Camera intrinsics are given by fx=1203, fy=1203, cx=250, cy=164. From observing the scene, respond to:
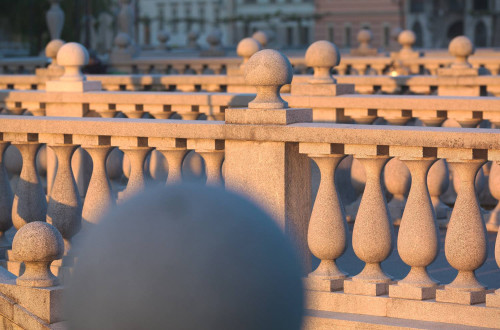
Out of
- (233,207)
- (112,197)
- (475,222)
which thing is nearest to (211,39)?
(112,197)

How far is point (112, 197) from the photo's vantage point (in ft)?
25.6

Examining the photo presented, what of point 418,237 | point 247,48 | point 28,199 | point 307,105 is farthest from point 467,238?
point 247,48

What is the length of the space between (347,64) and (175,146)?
43.6ft

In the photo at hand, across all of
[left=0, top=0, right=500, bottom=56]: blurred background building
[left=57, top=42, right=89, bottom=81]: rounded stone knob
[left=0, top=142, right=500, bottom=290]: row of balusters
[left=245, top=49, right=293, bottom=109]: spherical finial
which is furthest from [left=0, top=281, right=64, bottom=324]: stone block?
[left=0, top=0, right=500, bottom=56]: blurred background building

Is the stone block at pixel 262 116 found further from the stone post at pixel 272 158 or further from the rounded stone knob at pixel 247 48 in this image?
the rounded stone knob at pixel 247 48

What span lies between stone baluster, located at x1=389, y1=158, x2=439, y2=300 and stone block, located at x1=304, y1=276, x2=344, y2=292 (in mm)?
394

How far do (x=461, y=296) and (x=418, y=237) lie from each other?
388mm

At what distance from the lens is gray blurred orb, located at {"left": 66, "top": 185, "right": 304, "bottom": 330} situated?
322 cm

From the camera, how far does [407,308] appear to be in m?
6.45

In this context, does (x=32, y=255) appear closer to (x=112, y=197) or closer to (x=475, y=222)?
(x=112, y=197)

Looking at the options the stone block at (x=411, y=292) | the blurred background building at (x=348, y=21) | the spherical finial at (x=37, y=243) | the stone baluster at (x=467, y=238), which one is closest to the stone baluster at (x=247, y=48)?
the spherical finial at (x=37, y=243)

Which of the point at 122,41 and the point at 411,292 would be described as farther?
the point at 122,41

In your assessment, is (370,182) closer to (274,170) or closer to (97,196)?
(274,170)

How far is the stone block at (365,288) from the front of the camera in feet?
21.6
